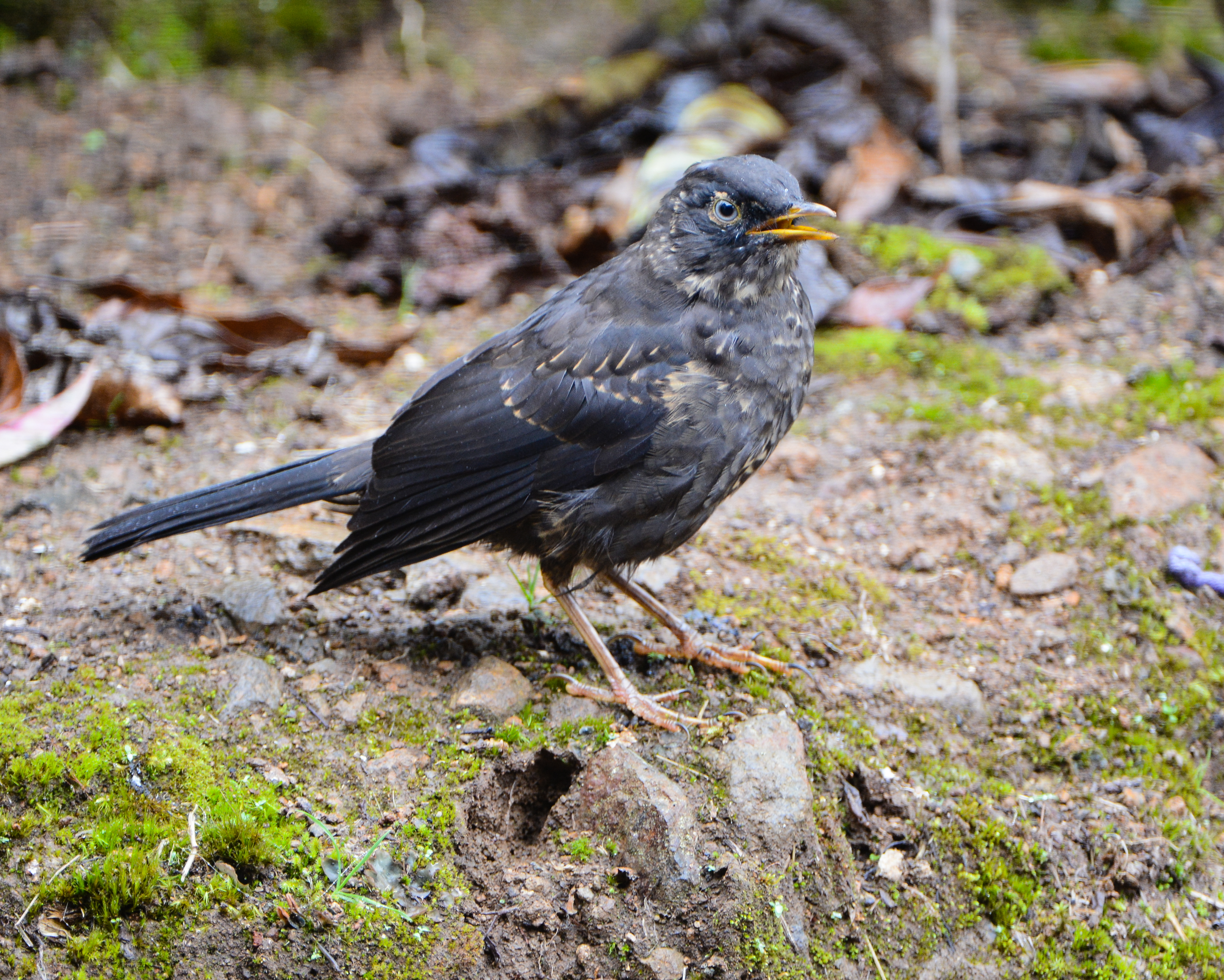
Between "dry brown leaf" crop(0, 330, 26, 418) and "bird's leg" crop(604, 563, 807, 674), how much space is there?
111 inches

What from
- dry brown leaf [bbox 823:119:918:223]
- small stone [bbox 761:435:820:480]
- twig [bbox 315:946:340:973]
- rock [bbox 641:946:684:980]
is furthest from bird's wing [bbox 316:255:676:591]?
dry brown leaf [bbox 823:119:918:223]

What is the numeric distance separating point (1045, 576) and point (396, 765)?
2486 mm

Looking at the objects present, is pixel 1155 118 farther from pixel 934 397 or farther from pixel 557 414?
pixel 557 414

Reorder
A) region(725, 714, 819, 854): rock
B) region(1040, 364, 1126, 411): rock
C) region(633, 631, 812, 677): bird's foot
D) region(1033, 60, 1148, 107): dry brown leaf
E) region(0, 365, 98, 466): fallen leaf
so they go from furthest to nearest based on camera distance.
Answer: region(1033, 60, 1148, 107): dry brown leaf < region(1040, 364, 1126, 411): rock < region(0, 365, 98, 466): fallen leaf < region(633, 631, 812, 677): bird's foot < region(725, 714, 819, 854): rock

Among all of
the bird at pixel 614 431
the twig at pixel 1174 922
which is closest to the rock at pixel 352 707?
the bird at pixel 614 431

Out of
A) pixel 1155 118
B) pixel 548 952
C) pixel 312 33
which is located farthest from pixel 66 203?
pixel 1155 118

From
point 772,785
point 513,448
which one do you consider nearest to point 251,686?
point 513,448

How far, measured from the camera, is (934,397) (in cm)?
489

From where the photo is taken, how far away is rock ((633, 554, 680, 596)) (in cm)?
397

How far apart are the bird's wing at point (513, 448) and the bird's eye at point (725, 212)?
1.25 ft

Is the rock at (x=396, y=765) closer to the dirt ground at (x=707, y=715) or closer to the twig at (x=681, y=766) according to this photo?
the dirt ground at (x=707, y=715)

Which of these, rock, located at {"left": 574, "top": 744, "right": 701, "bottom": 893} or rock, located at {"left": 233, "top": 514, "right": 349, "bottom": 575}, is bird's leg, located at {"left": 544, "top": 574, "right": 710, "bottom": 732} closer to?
rock, located at {"left": 574, "top": 744, "right": 701, "bottom": 893}

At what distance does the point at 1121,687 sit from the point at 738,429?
168 centimetres

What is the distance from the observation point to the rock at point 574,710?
3.28 m
